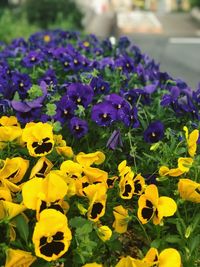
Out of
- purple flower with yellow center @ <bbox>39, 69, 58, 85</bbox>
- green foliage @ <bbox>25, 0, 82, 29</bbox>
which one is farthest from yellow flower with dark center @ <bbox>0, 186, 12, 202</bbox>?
green foliage @ <bbox>25, 0, 82, 29</bbox>

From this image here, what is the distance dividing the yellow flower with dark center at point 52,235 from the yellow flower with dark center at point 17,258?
0.06m

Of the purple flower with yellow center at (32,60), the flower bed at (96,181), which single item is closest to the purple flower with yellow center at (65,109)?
the flower bed at (96,181)

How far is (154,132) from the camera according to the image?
2.85 meters

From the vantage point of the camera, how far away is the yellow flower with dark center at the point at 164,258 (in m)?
1.98

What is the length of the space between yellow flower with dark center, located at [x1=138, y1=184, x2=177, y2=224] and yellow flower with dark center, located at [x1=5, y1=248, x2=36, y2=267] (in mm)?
430

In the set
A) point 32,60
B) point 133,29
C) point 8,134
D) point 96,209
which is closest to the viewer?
point 96,209

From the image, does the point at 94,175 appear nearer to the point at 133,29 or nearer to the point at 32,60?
the point at 32,60

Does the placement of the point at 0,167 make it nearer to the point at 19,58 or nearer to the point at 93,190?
the point at 93,190

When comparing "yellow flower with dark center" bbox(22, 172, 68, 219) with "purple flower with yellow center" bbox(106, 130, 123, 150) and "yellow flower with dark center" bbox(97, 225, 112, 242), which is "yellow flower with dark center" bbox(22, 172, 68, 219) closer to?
"yellow flower with dark center" bbox(97, 225, 112, 242)

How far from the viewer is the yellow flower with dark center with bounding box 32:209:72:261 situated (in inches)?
74.9

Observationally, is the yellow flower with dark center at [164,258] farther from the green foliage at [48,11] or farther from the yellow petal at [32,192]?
the green foliage at [48,11]

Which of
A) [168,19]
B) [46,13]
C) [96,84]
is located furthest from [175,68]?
[168,19]

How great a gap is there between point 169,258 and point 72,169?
500mm

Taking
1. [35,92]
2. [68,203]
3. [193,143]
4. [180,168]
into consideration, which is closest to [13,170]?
[68,203]
